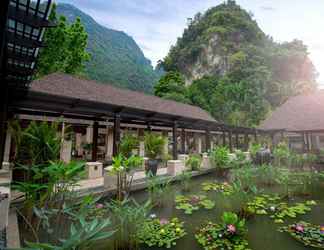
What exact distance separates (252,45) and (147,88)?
2137cm

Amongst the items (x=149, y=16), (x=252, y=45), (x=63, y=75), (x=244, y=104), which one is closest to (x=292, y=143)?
(x=244, y=104)

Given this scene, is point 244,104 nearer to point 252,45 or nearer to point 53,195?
point 252,45

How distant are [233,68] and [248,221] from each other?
32722 millimetres

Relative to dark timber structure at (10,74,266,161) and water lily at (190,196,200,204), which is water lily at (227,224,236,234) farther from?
dark timber structure at (10,74,266,161)

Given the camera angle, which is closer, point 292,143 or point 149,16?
point 149,16

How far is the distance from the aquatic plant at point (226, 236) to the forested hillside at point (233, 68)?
2155 cm

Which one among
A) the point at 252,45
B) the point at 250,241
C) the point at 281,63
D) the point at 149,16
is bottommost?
the point at 250,241

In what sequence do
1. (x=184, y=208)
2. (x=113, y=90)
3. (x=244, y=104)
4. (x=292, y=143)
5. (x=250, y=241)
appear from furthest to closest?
(x=244, y=104)
(x=292, y=143)
(x=113, y=90)
(x=184, y=208)
(x=250, y=241)

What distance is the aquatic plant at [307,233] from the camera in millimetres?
2879

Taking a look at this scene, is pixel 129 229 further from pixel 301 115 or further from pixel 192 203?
pixel 301 115

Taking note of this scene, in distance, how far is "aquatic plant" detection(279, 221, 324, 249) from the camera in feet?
9.45

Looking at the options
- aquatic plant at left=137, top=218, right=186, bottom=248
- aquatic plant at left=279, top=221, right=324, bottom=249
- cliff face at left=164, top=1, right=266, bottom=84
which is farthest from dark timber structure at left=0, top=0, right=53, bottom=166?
cliff face at left=164, top=1, right=266, bottom=84

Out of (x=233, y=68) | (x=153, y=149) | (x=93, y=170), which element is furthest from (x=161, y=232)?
(x=233, y=68)

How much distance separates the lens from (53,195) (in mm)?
3184
